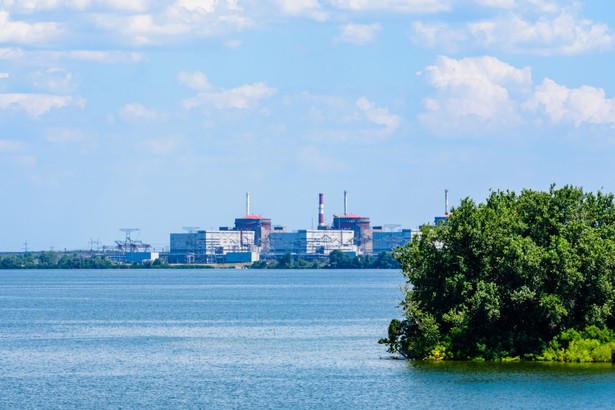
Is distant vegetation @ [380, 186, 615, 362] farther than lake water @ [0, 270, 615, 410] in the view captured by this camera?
Yes

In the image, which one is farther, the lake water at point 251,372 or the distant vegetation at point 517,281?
the distant vegetation at point 517,281

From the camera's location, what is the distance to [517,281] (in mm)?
65812

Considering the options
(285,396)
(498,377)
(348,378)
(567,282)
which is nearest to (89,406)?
(285,396)

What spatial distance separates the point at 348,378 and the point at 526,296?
1043cm

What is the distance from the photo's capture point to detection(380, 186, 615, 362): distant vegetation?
65.3m

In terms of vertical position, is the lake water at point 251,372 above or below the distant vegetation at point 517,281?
below

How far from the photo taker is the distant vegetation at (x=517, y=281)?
65.3 metres

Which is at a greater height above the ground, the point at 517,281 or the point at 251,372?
the point at 517,281

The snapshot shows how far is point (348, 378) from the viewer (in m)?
64.8

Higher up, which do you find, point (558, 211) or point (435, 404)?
point (558, 211)

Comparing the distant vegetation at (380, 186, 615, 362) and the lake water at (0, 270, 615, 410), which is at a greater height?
the distant vegetation at (380, 186, 615, 362)

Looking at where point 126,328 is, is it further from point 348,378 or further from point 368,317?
point 348,378

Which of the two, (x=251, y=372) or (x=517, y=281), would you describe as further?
(x=251, y=372)

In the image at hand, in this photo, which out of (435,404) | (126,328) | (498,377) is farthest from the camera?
(126,328)
